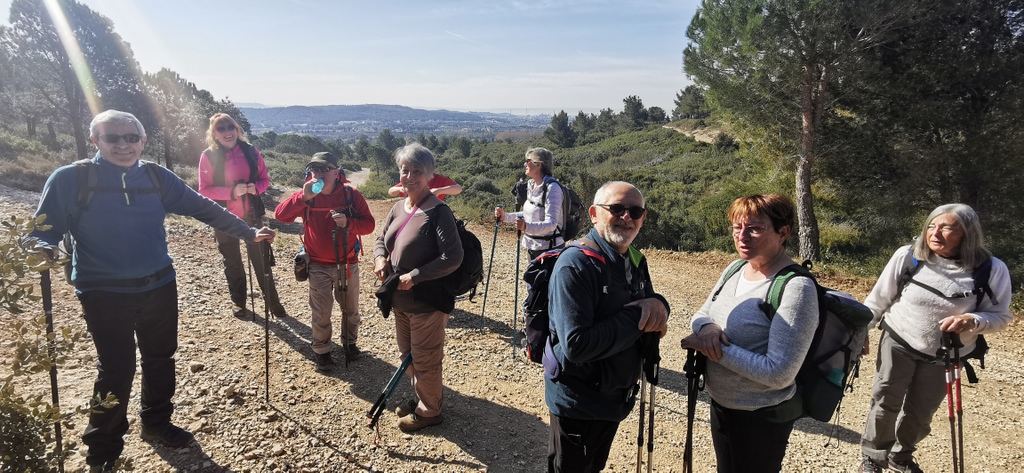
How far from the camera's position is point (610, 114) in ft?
214

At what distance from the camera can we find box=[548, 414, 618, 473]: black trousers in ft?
7.25

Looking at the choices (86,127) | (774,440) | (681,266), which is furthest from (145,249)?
(86,127)

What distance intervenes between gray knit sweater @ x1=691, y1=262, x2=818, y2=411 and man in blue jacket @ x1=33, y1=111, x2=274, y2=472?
326 centimetres

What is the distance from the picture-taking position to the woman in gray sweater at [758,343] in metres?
1.87

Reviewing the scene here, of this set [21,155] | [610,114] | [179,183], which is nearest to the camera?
[179,183]

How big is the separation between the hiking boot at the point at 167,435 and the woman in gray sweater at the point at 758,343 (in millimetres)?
3407

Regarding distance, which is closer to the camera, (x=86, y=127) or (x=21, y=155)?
(x=21, y=155)

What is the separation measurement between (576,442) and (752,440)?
785 mm

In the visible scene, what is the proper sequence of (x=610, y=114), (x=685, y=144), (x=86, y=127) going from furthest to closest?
(x=610, y=114) → (x=685, y=144) → (x=86, y=127)

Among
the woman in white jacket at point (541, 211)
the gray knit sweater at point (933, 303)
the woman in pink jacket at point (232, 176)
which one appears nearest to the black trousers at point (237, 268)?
the woman in pink jacket at point (232, 176)

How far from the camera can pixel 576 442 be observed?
2.21 m

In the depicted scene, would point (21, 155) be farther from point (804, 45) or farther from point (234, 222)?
point (804, 45)

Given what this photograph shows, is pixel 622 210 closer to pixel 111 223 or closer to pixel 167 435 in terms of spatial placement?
pixel 111 223

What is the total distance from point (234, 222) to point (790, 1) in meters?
10.2
